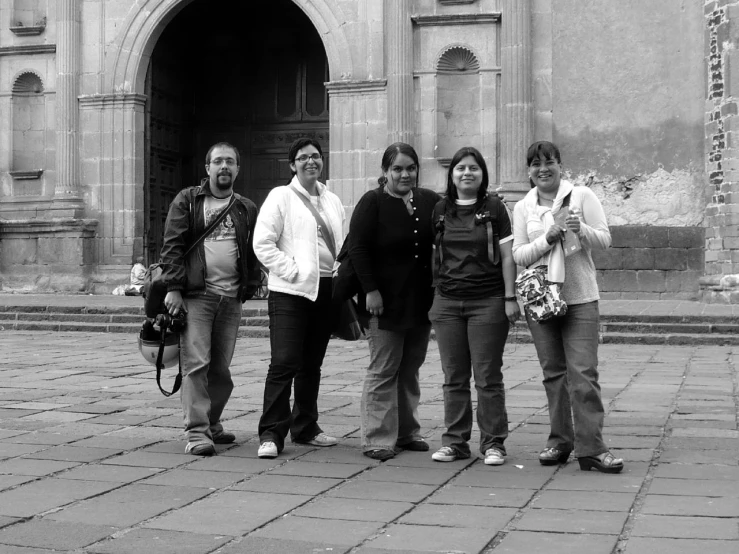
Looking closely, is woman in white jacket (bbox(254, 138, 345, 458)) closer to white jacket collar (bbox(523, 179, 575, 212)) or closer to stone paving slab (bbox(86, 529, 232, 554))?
white jacket collar (bbox(523, 179, 575, 212))

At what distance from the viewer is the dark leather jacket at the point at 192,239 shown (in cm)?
644

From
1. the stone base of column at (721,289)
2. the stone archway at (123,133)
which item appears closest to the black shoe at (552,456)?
the stone base of column at (721,289)

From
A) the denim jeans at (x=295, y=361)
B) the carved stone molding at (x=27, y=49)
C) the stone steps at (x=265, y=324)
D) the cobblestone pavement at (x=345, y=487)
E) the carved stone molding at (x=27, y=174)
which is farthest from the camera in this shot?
the carved stone molding at (x=27, y=174)

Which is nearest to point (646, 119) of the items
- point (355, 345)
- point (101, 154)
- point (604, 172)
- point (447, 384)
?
point (604, 172)

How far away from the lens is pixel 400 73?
58.1ft

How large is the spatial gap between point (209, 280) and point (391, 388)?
1191 millimetres

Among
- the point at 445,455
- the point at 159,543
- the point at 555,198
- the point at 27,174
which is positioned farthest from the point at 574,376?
the point at 27,174

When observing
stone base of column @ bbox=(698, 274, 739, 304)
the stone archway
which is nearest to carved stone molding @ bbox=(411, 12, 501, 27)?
the stone archway

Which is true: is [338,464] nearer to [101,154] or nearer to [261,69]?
[101,154]

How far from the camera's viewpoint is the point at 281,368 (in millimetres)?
6402

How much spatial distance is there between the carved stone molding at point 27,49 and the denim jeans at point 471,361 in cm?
1508

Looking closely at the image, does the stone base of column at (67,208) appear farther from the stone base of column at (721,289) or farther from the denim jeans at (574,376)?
the denim jeans at (574,376)

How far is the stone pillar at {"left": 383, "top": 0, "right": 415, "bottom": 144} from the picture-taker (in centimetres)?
1767

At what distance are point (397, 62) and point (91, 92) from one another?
5282 millimetres
